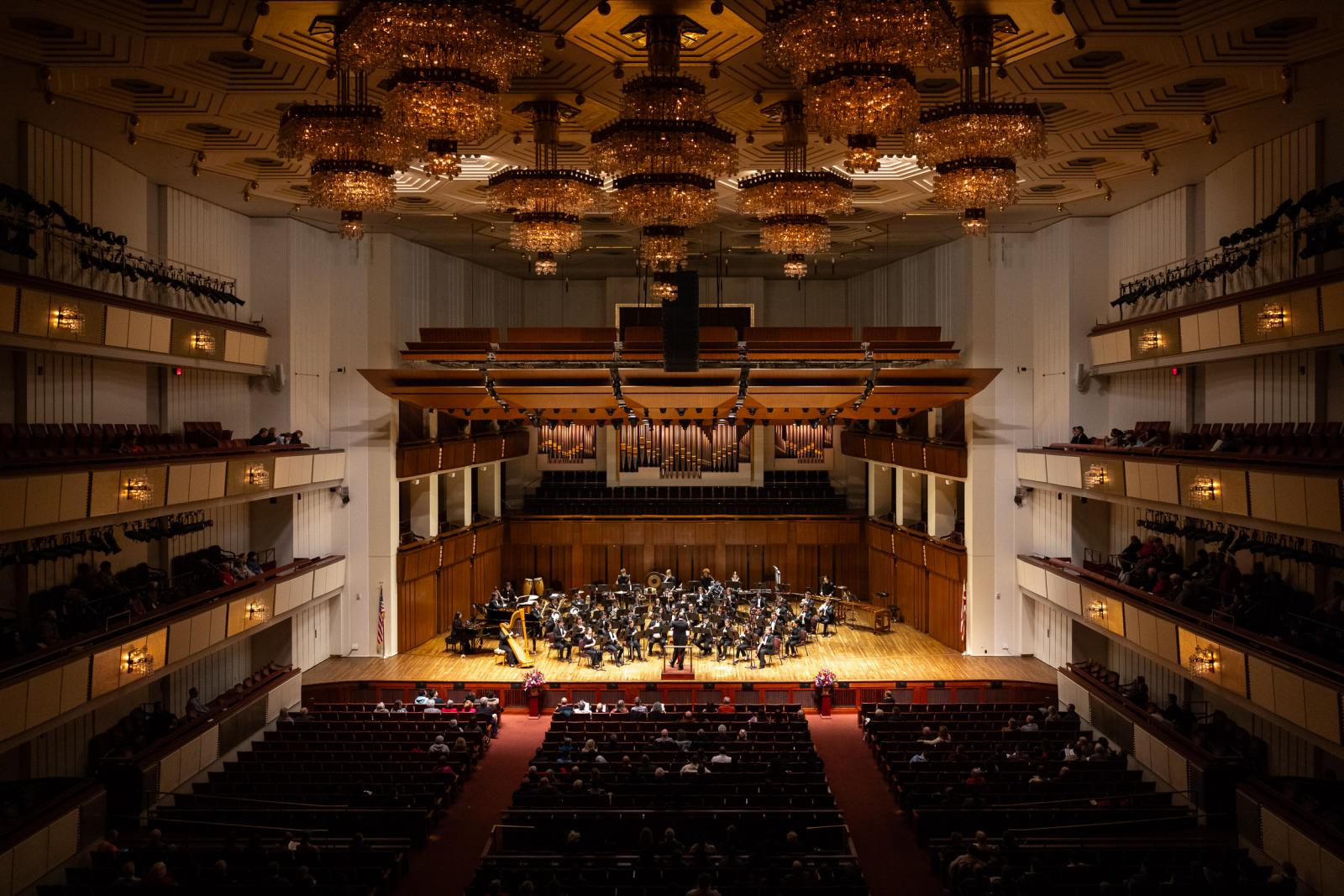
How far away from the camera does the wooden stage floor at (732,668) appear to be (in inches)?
586

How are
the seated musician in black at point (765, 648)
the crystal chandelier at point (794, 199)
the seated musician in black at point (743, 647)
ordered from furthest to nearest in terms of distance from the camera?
the seated musician in black at point (743, 647), the seated musician in black at point (765, 648), the crystal chandelier at point (794, 199)

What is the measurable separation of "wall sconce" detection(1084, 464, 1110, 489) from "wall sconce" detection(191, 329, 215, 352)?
12165 mm

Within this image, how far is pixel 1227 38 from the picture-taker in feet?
26.0

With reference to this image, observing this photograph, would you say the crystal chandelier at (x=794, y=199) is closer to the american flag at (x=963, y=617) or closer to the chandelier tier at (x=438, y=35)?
the chandelier tier at (x=438, y=35)

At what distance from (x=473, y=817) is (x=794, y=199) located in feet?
24.6

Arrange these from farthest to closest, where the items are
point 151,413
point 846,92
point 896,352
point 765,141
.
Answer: point 896,352
point 151,413
point 765,141
point 846,92

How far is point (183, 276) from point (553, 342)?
5576 millimetres

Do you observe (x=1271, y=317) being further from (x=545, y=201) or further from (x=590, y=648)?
(x=590, y=648)

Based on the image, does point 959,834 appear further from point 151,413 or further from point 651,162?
point 151,413

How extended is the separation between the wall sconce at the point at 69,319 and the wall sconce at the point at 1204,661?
12471 mm

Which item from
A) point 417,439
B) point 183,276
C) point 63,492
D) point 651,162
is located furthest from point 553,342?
point 651,162

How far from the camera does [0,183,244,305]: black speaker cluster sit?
9.41 metres

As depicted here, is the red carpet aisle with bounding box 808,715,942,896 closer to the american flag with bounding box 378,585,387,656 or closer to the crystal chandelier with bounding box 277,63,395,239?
the american flag with bounding box 378,585,387,656

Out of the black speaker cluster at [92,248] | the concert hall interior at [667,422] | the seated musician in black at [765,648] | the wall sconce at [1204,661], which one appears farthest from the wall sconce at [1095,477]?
the black speaker cluster at [92,248]
